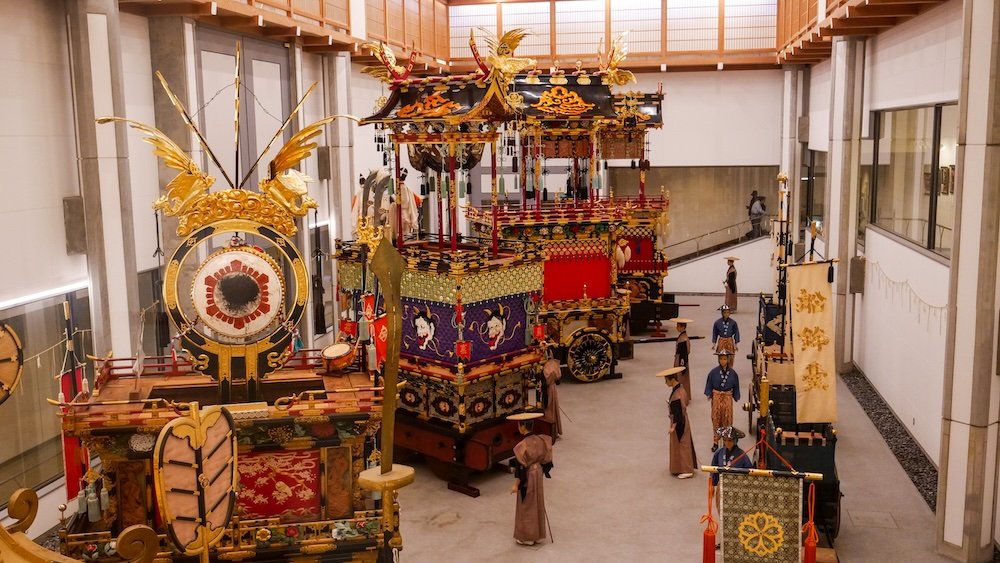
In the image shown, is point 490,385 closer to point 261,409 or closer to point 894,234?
point 261,409

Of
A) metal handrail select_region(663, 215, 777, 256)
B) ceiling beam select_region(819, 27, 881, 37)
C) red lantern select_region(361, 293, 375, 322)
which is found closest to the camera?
red lantern select_region(361, 293, 375, 322)

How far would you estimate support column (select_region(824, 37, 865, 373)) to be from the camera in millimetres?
13625

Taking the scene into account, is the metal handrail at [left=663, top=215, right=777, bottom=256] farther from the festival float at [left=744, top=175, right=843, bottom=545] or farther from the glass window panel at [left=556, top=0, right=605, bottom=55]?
the festival float at [left=744, top=175, right=843, bottom=545]

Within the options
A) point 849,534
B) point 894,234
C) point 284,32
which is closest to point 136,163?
point 284,32

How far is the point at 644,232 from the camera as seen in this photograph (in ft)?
56.8

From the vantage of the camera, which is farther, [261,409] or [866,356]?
[866,356]

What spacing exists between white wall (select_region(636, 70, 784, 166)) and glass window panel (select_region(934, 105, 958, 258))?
35.3 ft

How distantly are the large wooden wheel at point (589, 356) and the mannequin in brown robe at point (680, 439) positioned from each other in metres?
3.94

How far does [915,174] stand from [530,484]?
6.70m

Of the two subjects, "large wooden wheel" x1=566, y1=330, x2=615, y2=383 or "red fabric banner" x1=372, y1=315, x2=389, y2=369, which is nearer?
"red fabric banner" x1=372, y1=315, x2=389, y2=369

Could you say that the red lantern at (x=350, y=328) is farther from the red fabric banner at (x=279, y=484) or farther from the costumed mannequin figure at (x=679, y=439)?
the costumed mannequin figure at (x=679, y=439)

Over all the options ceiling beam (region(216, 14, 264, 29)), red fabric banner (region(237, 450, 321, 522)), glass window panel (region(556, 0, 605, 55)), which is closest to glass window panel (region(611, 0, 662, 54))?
glass window panel (region(556, 0, 605, 55))

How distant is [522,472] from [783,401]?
323cm

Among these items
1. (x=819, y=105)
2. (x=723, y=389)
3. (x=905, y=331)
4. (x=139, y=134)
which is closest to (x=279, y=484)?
(x=139, y=134)
